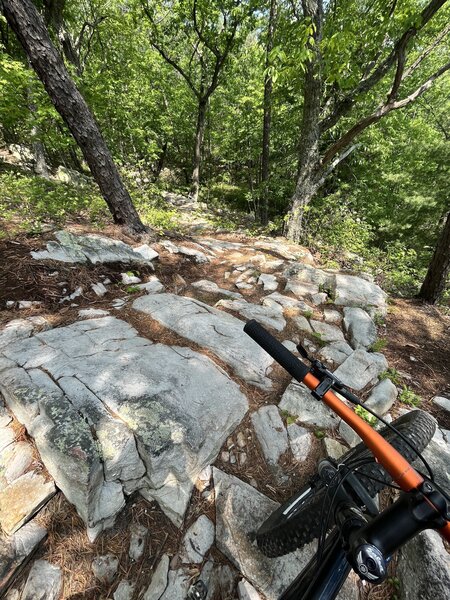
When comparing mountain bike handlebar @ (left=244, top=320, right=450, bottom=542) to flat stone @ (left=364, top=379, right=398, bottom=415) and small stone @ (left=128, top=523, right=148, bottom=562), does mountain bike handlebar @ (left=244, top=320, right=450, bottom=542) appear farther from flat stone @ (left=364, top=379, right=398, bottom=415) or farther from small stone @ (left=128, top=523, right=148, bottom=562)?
flat stone @ (left=364, top=379, right=398, bottom=415)

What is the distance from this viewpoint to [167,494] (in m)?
2.02

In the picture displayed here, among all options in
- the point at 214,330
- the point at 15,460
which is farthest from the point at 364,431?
A: the point at 214,330

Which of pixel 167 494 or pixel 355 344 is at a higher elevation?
pixel 355 344

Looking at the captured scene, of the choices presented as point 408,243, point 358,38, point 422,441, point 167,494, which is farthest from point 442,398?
point 408,243

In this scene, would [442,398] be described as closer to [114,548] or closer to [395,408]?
[395,408]

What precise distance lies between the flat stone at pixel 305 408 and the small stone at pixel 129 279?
9.88ft

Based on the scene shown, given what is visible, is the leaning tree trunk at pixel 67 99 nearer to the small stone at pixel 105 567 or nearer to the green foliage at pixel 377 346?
the green foliage at pixel 377 346

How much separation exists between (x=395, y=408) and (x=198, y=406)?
7.00 feet

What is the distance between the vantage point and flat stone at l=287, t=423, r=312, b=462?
2.43 metres

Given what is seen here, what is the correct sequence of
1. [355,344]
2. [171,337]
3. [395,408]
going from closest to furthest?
[395,408], [171,337], [355,344]

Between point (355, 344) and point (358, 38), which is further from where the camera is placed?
point (358, 38)

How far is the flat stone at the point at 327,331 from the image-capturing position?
151 inches


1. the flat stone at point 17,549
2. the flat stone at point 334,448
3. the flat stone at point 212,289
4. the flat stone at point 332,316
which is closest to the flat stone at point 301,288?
the flat stone at point 332,316

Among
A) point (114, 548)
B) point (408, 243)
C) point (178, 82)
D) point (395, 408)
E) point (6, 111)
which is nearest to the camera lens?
point (114, 548)
